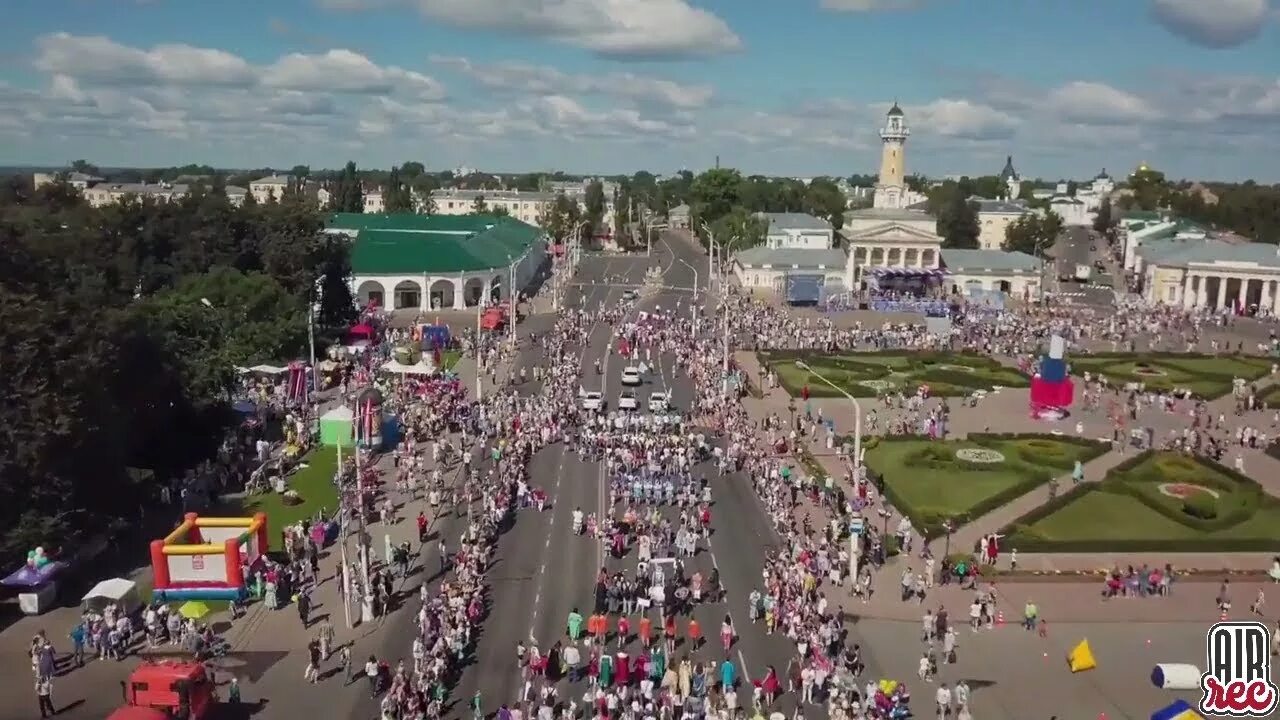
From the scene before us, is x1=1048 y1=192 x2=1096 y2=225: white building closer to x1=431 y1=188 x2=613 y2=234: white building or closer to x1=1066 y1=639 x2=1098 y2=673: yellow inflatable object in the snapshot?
x1=431 y1=188 x2=613 y2=234: white building

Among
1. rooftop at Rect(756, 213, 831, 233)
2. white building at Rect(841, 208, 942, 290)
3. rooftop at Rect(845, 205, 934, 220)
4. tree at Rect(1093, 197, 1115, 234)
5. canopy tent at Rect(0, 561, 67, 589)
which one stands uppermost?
tree at Rect(1093, 197, 1115, 234)

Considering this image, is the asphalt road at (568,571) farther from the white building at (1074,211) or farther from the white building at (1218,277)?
the white building at (1074,211)

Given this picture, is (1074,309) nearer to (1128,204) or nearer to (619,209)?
(619,209)

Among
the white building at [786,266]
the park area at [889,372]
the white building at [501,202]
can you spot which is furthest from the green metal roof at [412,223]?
the white building at [501,202]

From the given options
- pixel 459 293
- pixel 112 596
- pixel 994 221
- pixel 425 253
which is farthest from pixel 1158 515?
pixel 994 221

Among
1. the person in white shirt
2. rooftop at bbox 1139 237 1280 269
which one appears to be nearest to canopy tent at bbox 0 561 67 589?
the person in white shirt

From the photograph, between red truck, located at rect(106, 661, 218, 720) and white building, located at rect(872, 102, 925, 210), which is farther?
white building, located at rect(872, 102, 925, 210)
